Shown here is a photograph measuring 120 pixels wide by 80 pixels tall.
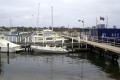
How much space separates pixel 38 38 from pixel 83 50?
12940mm

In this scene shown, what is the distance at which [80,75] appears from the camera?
13984mm

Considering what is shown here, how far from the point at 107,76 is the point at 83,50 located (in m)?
15.8

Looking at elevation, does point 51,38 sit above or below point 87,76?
above

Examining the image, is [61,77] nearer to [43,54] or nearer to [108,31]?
[43,54]

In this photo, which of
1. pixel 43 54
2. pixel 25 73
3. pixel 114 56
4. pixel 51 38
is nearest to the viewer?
pixel 25 73

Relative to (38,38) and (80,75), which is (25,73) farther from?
(38,38)

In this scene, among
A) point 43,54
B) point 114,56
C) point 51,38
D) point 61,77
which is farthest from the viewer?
point 51,38

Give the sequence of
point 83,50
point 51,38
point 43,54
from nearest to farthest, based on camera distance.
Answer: point 43,54, point 83,50, point 51,38

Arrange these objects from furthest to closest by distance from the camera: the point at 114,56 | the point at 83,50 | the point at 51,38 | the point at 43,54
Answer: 1. the point at 51,38
2. the point at 83,50
3. the point at 43,54
4. the point at 114,56

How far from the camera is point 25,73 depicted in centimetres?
1447

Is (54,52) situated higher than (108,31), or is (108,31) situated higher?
(108,31)

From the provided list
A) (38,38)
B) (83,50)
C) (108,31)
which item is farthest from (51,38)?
(108,31)

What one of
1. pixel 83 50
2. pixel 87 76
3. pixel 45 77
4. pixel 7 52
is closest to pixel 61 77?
pixel 45 77

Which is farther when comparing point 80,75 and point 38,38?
point 38,38
